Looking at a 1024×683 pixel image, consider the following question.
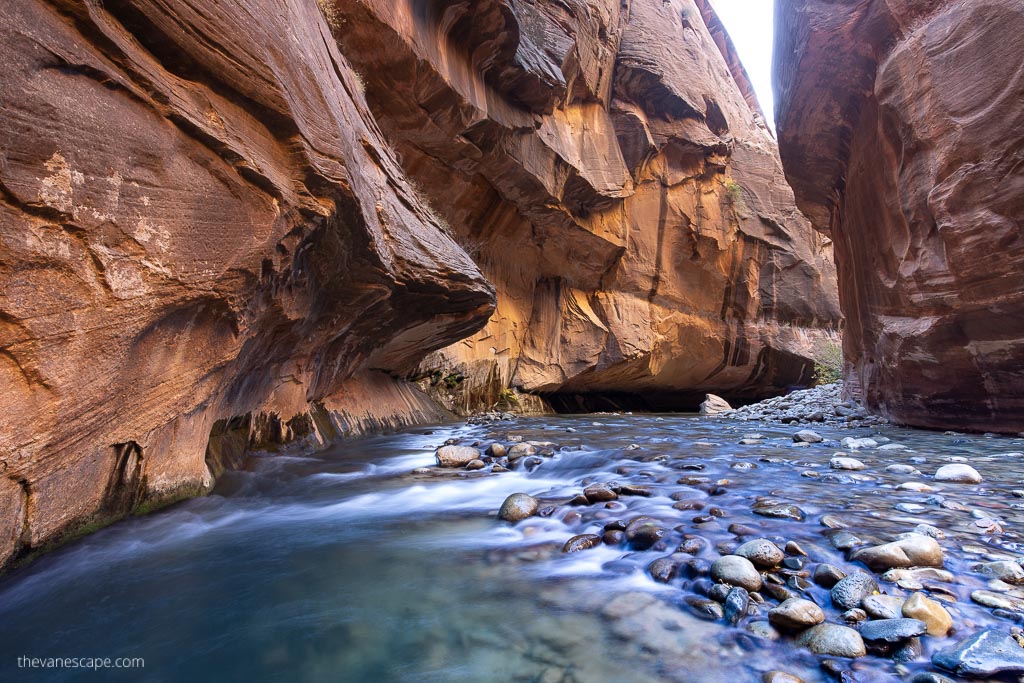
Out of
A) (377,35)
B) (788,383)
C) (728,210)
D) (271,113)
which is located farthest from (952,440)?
(788,383)

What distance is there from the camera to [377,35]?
870 centimetres

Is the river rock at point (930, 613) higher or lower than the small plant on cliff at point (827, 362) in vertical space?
lower

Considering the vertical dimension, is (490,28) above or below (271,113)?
above

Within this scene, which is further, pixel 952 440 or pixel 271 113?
pixel 952 440

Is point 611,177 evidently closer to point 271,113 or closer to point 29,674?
point 271,113

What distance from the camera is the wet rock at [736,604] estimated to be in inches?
67.3

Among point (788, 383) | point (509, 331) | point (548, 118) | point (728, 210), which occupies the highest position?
point (548, 118)

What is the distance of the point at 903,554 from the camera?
191 centimetres

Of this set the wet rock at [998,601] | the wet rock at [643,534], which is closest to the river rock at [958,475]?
the wet rock at [998,601]

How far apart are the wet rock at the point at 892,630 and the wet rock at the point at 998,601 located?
32cm

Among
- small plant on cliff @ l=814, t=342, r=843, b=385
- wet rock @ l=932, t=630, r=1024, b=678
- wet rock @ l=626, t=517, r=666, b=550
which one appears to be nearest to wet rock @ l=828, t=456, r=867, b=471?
wet rock @ l=626, t=517, r=666, b=550

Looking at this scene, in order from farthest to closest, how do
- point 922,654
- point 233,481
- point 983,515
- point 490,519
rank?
point 233,481 → point 490,519 → point 983,515 → point 922,654

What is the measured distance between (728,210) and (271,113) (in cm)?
1838

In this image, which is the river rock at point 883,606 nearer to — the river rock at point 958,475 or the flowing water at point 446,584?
the flowing water at point 446,584
